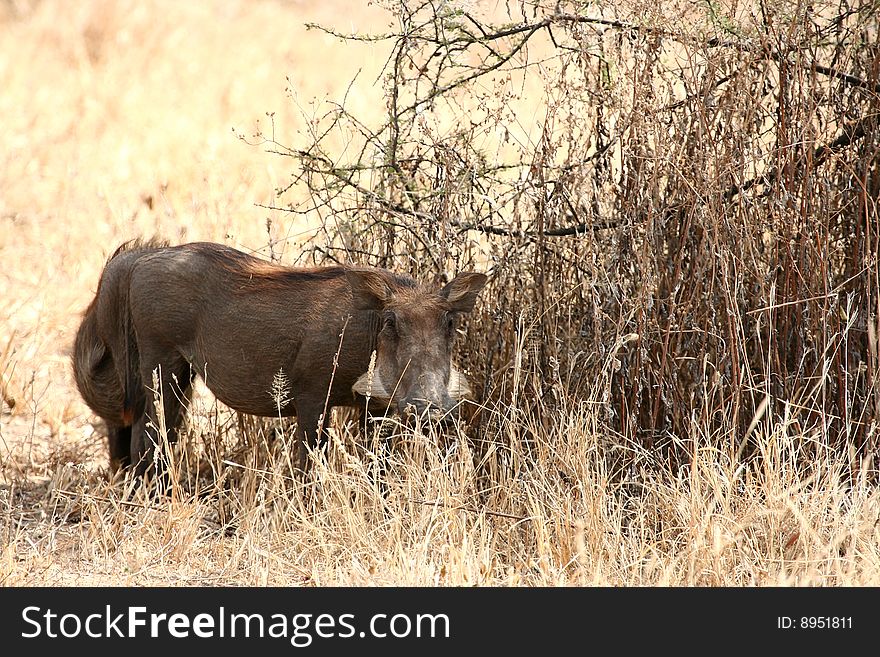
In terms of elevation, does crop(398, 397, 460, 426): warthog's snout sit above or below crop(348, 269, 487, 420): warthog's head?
below

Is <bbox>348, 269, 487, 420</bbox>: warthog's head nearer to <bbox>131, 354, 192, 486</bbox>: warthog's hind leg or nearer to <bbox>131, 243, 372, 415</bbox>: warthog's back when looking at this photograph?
<bbox>131, 243, 372, 415</bbox>: warthog's back

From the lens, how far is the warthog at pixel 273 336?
172 inches

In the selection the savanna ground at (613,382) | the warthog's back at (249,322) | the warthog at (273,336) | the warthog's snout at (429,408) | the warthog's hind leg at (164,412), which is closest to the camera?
the savanna ground at (613,382)

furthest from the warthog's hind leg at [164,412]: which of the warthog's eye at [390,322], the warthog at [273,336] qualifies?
the warthog's eye at [390,322]

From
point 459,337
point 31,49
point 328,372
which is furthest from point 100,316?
point 31,49

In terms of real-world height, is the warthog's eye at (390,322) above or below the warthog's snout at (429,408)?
above

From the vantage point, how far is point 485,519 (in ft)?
14.2

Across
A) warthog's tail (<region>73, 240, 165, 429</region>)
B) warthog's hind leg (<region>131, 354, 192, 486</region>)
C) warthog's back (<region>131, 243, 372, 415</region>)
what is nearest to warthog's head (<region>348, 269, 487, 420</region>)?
warthog's back (<region>131, 243, 372, 415</region>)

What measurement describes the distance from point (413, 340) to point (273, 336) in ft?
2.24

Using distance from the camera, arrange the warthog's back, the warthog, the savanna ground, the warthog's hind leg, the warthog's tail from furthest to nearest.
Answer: the warthog's tail → the warthog's hind leg → the warthog's back → the warthog → the savanna ground

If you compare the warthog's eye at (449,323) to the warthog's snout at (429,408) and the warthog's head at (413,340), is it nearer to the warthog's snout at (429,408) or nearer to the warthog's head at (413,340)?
the warthog's head at (413,340)

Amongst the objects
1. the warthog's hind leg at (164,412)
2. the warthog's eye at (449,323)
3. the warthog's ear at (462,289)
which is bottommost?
the warthog's hind leg at (164,412)

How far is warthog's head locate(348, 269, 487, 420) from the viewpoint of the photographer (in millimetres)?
4223

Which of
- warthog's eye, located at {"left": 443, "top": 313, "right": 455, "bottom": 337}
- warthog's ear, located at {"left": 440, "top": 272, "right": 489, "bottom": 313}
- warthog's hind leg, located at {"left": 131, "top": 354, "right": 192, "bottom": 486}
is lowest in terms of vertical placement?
warthog's hind leg, located at {"left": 131, "top": 354, "right": 192, "bottom": 486}
